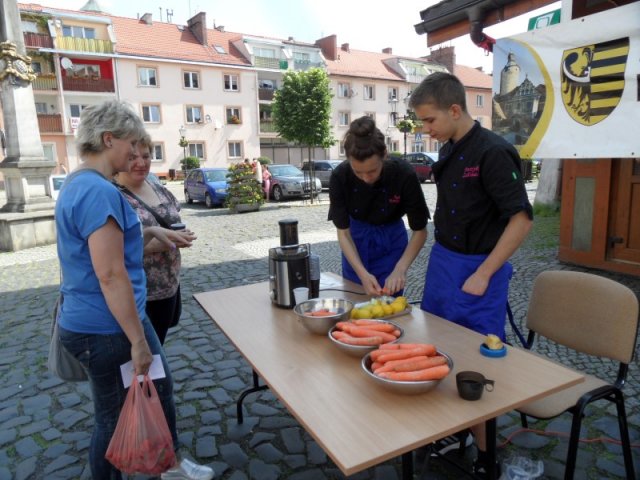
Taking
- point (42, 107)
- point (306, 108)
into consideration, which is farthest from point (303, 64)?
point (306, 108)

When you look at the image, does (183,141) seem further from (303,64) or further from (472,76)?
(472,76)

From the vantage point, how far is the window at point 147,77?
1211 inches

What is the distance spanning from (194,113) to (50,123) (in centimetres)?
887

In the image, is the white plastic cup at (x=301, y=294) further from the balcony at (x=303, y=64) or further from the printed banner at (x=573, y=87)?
the balcony at (x=303, y=64)

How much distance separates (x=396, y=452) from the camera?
4.23 feet

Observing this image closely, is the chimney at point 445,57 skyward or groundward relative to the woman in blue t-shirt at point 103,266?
skyward

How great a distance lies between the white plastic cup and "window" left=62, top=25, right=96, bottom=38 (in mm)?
34339

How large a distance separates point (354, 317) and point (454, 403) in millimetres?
745

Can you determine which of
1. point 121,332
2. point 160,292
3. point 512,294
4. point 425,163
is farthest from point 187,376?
point 425,163

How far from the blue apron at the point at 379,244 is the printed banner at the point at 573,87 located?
3.36m

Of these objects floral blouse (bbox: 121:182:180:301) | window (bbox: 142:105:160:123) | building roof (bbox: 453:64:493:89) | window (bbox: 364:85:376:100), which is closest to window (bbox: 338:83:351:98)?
window (bbox: 364:85:376:100)

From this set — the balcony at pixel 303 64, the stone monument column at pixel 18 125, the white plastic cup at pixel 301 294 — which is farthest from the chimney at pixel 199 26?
the white plastic cup at pixel 301 294

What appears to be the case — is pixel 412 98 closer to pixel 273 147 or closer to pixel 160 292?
pixel 160 292

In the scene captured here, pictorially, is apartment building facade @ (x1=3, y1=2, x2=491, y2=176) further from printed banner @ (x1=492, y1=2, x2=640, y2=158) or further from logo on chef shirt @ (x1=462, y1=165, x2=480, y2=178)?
logo on chef shirt @ (x1=462, y1=165, x2=480, y2=178)
